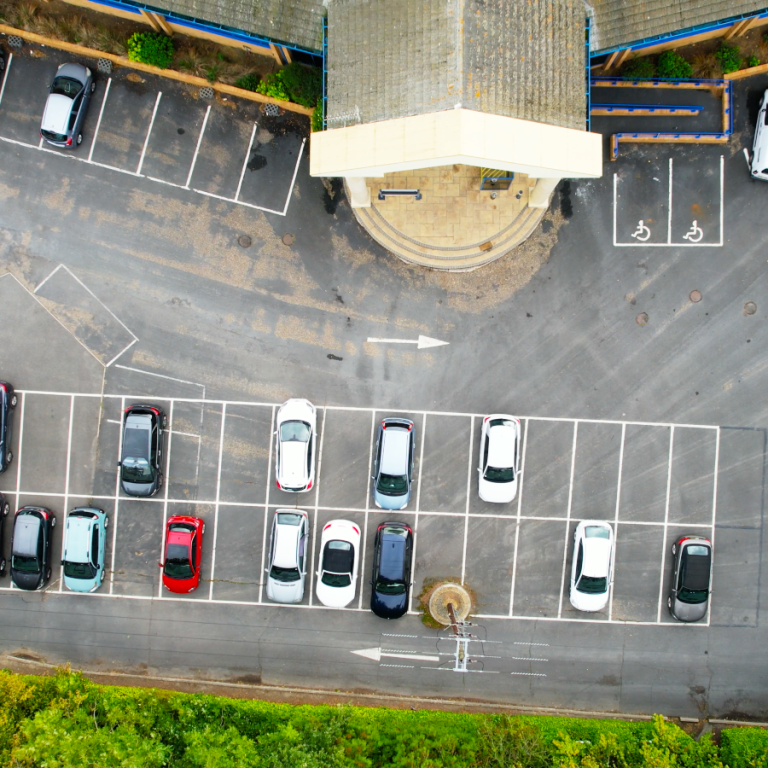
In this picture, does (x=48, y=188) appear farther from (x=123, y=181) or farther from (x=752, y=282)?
(x=752, y=282)

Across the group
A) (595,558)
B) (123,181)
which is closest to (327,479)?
(595,558)

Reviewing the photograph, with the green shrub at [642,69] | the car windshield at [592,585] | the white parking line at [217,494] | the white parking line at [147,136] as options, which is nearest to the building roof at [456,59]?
the green shrub at [642,69]

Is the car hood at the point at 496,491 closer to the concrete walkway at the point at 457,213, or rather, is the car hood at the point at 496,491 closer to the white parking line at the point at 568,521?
the white parking line at the point at 568,521

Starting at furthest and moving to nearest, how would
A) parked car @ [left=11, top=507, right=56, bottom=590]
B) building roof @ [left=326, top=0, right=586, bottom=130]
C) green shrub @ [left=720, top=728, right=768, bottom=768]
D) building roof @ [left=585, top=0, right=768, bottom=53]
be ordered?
parked car @ [left=11, top=507, right=56, bottom=590] → green shrub @ [left=720, top=728, right=768, bottom=768] → building roof @ [left=585, top=0, right=768, bottom=53] → building roof @ [left=326, top=0, right=586, bottom=130]

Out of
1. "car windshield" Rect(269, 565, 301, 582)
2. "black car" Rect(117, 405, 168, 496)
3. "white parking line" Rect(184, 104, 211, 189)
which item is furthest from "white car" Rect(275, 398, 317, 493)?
"white parking line" Rect(184, 104, 211, 189)

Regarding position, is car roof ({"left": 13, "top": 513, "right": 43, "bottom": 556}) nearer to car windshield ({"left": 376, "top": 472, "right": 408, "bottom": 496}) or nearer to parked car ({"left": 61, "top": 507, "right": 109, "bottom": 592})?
parked car ({"left": 61, "top": 507, "right": 109, "bottom": 592})

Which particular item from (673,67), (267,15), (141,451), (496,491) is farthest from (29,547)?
(673,67)

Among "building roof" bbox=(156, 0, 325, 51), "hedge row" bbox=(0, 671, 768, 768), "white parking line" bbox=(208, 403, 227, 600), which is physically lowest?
"hedge row" bbox=(0, 671, 768, 768)
